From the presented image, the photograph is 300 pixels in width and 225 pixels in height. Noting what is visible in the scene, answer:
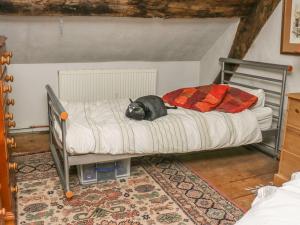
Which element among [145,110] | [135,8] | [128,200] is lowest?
[128,200]

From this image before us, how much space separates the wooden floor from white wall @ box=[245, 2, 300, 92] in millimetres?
818

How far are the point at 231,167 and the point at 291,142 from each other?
2.41 feet

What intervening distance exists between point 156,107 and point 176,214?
1010 millimetres

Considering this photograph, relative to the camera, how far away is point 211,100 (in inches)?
130

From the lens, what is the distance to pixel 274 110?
3.49m

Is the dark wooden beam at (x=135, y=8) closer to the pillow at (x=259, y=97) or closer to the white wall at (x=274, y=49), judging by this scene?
the white wall at (x=274, y=49)

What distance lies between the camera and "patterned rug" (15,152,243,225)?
7.59 feet

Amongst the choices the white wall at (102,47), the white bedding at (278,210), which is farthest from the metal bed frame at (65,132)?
the white bedding at (278,210)

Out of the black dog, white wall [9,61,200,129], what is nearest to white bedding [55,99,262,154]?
the black dog

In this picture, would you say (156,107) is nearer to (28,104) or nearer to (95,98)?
(95,98)

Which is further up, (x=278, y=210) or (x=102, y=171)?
(x=278, y=210)

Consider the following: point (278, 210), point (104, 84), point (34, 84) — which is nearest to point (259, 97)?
point (104, 84)

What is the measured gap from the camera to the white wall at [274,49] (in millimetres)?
3189

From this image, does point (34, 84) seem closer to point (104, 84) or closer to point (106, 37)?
point (104, 84)
